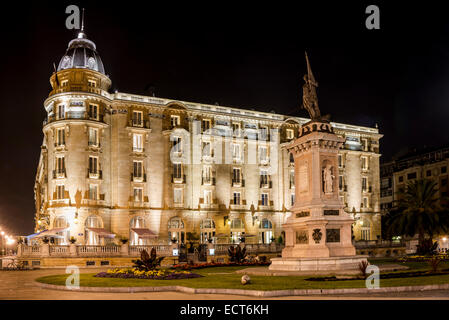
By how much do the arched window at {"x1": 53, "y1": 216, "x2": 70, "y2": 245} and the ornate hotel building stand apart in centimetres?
12

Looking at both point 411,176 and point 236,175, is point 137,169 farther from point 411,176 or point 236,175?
point 411,176

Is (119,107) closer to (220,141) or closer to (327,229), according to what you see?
(220,141)

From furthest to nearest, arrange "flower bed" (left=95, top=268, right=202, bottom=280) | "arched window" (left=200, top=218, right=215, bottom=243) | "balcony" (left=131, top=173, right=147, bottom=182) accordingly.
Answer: "arched window" (left=200, top=218, right=215, bottom=243)
"balcony" (left=131, top=173, right=147, bottom=182)
"flower bed" (left=95, top=268, right=202, bottom=280)

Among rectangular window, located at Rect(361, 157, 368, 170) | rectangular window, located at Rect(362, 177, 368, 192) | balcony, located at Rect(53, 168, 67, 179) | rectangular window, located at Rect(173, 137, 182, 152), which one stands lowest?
rectangular window, located at Rect(362, 177, 368, 192)

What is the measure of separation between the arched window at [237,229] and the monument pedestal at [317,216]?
37862 mm

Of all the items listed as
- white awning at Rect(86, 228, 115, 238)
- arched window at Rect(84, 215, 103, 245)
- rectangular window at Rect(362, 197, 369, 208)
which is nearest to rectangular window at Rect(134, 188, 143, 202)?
arched window at Rect(84, 215, 103, 245)

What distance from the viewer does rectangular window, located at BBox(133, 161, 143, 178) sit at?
64.2 meters

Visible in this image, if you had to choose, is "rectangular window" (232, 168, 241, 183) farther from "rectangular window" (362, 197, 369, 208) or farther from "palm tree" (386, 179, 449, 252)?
"rectangular window" (362, 197, 369, 208)

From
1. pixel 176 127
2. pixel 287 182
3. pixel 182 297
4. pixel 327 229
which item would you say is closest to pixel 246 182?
pixel 287 182

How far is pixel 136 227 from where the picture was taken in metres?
63.1

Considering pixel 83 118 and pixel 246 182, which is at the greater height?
pixel 83 118

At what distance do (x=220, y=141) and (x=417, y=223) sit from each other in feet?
87.5

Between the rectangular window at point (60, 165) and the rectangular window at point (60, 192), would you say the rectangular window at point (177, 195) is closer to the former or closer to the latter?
the rectangular window at point (60, 192)

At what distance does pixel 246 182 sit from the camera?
72000 millimetres
